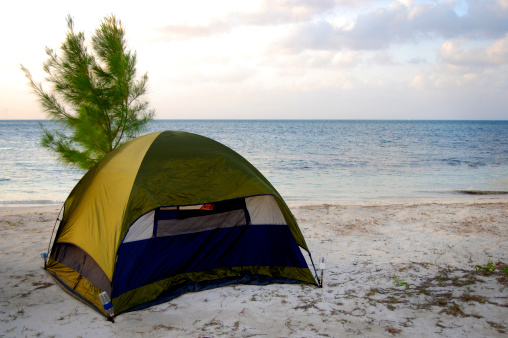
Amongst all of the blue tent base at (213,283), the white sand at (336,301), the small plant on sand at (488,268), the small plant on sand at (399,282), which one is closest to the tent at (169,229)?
the blue tent base at (213,283)

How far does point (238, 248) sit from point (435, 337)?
2.77 m

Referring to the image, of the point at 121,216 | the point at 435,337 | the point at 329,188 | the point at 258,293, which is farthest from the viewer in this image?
the point at 329,188

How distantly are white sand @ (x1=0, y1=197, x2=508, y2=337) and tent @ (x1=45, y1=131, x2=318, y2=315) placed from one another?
239 mm

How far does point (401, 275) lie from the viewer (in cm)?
559

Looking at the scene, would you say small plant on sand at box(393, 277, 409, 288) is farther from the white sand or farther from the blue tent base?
the blue tent base

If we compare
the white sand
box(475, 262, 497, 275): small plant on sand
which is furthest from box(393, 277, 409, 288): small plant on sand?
box(475, 262, 497, 275): small plant on sand

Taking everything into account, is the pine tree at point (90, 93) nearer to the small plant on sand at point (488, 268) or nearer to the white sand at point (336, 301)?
the white sand at point (336, 301)

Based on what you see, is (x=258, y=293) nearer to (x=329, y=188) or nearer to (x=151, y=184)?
(x=151, y=184)

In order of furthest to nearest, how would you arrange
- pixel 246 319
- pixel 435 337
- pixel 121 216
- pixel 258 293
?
pixel 258 293 → pixel 121 216 → pixel 246 319 → pixel 435 337

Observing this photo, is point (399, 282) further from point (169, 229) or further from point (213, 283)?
point (169, 229)

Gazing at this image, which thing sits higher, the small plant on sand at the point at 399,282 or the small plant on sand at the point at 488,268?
the small plant on sand at the point at 488,268

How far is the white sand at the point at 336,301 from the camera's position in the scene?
4.04 metres

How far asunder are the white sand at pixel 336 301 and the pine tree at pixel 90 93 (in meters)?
2.49

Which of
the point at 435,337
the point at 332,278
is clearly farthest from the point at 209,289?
the point at 435,337
